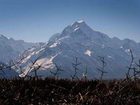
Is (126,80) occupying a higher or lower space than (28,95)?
higher

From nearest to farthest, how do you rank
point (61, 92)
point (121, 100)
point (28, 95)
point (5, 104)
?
point (5, 104), point (121, 100), point (28, 95), point (61, 92)

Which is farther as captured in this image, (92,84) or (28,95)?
(92,84)

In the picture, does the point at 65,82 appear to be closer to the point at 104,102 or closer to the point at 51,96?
the point at 51,96

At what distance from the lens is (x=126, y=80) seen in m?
4.64

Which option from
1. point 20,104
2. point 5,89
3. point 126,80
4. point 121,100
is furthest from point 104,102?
point 5,89

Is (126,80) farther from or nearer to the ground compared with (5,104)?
farther from the ground

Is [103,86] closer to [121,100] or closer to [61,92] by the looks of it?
[61,92]

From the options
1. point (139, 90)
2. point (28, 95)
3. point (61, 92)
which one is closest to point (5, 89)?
point (28, 95)

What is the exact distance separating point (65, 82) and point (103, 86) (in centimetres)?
73

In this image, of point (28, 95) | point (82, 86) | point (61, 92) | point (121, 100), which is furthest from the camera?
point (82, 86)

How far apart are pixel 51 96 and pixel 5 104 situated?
3.22 feet

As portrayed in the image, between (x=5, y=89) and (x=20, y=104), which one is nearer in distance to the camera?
(x=20, y=104)

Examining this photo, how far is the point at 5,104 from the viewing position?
3.82m

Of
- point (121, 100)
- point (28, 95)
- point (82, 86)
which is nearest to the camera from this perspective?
point (121, 100)
